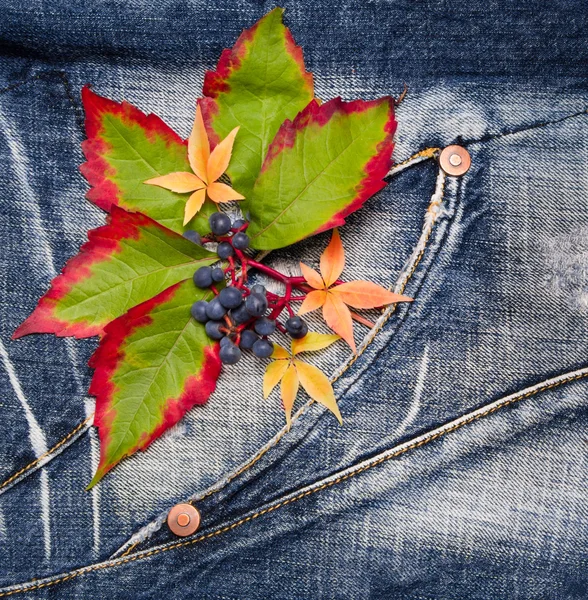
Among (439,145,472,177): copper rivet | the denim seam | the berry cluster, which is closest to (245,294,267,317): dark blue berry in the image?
the berry cluster

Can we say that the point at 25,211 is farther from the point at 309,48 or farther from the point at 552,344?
the point at 552,344

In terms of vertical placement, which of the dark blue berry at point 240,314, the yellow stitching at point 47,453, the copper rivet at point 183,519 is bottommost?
the copper rivet at point 183,519

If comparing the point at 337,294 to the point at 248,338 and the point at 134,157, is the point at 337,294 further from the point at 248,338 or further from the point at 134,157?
the point at 134,157

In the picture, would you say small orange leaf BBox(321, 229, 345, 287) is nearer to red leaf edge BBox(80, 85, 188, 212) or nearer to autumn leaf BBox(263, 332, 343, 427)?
autumn leaf BBox(263, 332, 343, 427)

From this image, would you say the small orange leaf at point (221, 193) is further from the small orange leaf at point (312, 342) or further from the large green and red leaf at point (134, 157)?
the small orange leaf at point (312, 342)

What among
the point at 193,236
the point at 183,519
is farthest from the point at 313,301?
the point at 183,519

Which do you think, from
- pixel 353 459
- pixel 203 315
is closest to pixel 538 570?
pixel 353 459

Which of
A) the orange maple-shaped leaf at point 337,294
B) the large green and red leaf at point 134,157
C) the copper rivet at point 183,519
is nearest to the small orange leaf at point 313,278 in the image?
the orange maple-shaped leaf at point 337,294
